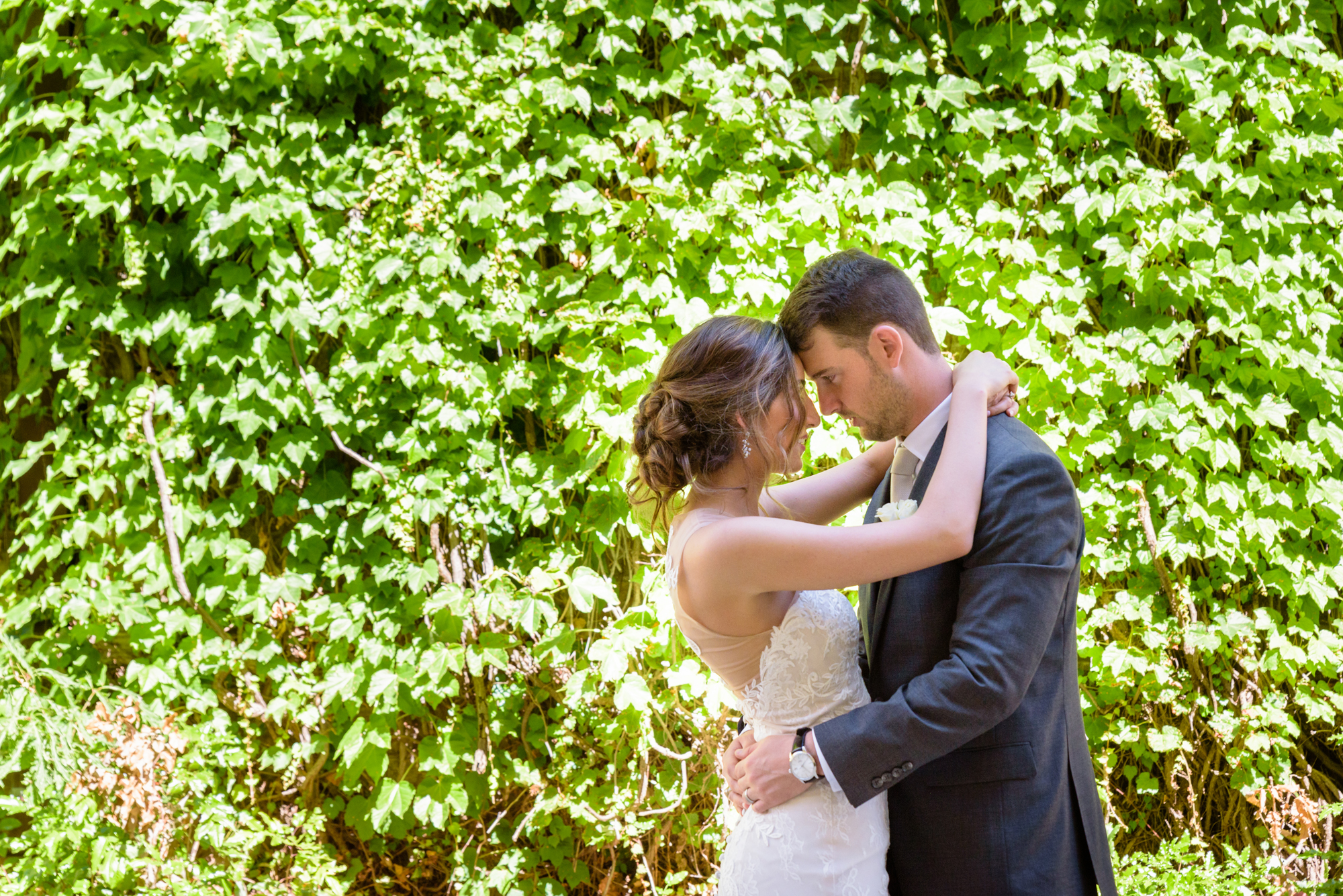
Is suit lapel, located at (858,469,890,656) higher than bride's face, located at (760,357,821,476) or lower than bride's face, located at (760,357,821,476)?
lower

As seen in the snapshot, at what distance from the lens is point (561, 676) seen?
306 cm

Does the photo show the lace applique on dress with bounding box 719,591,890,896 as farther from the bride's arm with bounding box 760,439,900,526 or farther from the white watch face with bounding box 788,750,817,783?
the bride's arm with bounding box 760,439,900,526

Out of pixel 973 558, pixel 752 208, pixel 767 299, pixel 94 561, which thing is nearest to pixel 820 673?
pixel 973 558

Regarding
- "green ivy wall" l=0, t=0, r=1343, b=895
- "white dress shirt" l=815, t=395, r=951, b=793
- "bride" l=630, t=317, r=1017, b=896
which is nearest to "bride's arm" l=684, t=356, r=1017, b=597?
"bride" l=630, t=317, r=1017, b=896

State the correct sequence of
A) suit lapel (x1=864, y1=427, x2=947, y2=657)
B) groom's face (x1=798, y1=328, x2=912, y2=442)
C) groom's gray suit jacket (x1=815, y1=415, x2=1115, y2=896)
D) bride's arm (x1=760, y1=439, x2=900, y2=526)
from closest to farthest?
groom's gray suit jacket (x1=815, y1=415, x2=1115, y2=896) < suit lapel (x1=864, y1=427, x2=947, y2=657) < groom's face (x1=798, y1=328, x2=912, y2=442) < bride's arm (x1=760, y1=439, x2=900, y2=526)

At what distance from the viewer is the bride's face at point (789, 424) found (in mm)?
1675

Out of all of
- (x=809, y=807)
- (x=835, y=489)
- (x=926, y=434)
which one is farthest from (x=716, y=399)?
(x=809, y=807)

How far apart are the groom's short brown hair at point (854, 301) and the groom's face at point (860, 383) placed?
2cm

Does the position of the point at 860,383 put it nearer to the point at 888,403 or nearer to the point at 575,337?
the point at 888,403

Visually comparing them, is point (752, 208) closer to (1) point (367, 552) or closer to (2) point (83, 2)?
(1) point (367, 552)

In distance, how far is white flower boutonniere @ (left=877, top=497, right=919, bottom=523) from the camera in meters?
1.64

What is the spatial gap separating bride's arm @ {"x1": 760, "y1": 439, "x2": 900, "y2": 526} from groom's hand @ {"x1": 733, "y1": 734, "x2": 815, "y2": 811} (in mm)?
611

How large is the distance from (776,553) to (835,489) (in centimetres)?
63

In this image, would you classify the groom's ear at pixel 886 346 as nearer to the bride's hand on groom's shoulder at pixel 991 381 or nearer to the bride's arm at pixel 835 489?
the bride's hand on groom's shoulder at pixel 991 381
